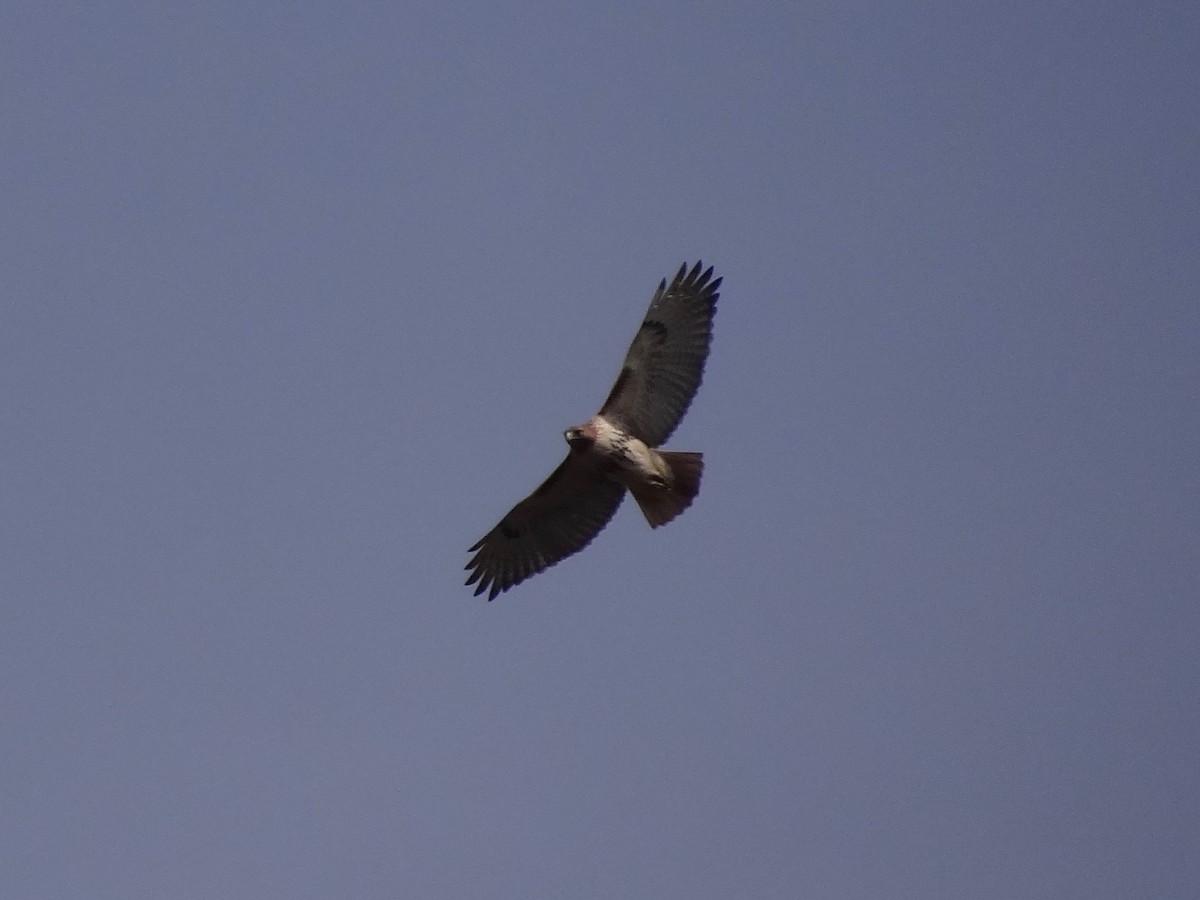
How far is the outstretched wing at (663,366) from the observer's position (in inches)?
741

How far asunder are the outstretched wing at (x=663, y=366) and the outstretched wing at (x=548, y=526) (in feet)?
2.04

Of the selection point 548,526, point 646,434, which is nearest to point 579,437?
point 646,434

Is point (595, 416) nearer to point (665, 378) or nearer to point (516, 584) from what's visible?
point (665, 378)

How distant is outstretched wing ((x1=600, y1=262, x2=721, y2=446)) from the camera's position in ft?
61.8

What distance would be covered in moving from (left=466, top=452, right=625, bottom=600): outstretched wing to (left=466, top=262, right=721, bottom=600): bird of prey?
10 mm

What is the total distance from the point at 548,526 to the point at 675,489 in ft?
6.88

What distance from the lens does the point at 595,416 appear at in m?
18.9

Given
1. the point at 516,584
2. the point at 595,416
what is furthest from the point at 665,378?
the point at 516,584

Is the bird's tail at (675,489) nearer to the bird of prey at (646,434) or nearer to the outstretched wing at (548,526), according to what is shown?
the bird of prey at (646,434)

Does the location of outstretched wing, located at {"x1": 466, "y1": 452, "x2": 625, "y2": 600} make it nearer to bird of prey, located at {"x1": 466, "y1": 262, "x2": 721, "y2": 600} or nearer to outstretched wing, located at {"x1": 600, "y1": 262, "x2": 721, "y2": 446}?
bird of prey, located at {"x1": 466, "y1": 262, "x2": 721, "y2": 600}

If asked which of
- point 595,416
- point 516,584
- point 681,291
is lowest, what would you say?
point 516,584

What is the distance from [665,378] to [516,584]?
2959mm

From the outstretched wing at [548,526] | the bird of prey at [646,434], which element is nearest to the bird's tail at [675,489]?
the bird of prey at [646,434]

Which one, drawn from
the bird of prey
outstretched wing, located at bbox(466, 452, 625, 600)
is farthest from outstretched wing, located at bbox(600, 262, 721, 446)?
outstretched wing, located at bbox(466, 452, 625, 600)
